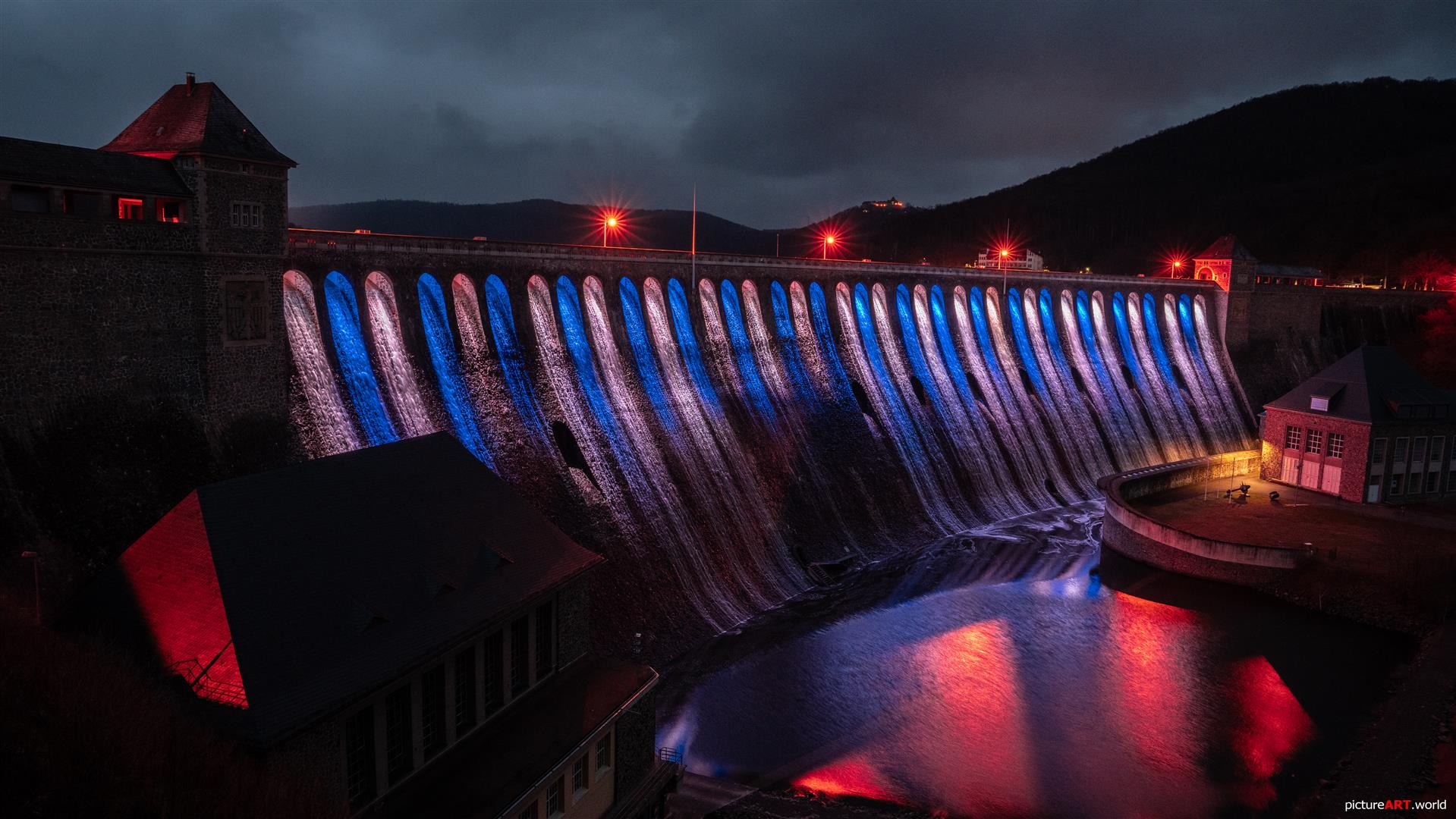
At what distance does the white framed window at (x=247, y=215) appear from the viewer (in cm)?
2273

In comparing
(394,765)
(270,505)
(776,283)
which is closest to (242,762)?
(394,765)

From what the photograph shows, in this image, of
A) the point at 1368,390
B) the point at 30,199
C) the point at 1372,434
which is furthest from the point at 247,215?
the point at 1368,390

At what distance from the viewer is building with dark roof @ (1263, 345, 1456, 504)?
4609cm

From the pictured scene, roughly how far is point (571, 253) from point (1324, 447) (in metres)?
40.6

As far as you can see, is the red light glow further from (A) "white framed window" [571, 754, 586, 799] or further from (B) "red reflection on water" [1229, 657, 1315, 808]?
(B) "red reflection on water" [1229, 657, 1315, 808]

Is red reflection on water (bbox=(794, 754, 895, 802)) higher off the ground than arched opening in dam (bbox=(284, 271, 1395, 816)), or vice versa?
arched opening in dam (bbox=(284, 271, 1395, 816))

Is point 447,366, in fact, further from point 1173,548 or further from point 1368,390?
point 1368,390

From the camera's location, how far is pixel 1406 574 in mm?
34688

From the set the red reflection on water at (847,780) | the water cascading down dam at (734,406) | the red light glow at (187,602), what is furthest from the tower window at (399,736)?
the water cascading down dam at (734,406)

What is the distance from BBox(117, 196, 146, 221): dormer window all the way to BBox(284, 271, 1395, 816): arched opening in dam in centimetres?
510

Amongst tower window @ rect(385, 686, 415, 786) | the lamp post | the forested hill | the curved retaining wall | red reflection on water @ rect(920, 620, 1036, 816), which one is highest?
the forested hill

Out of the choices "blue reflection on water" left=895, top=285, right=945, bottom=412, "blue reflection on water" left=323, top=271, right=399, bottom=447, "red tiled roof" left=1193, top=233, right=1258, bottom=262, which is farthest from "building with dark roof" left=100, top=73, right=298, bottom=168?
"red tiled roof" left=1193, top=233, right=1258, bottom=262

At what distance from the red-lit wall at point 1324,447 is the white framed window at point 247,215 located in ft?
164

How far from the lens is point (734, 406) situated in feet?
134
